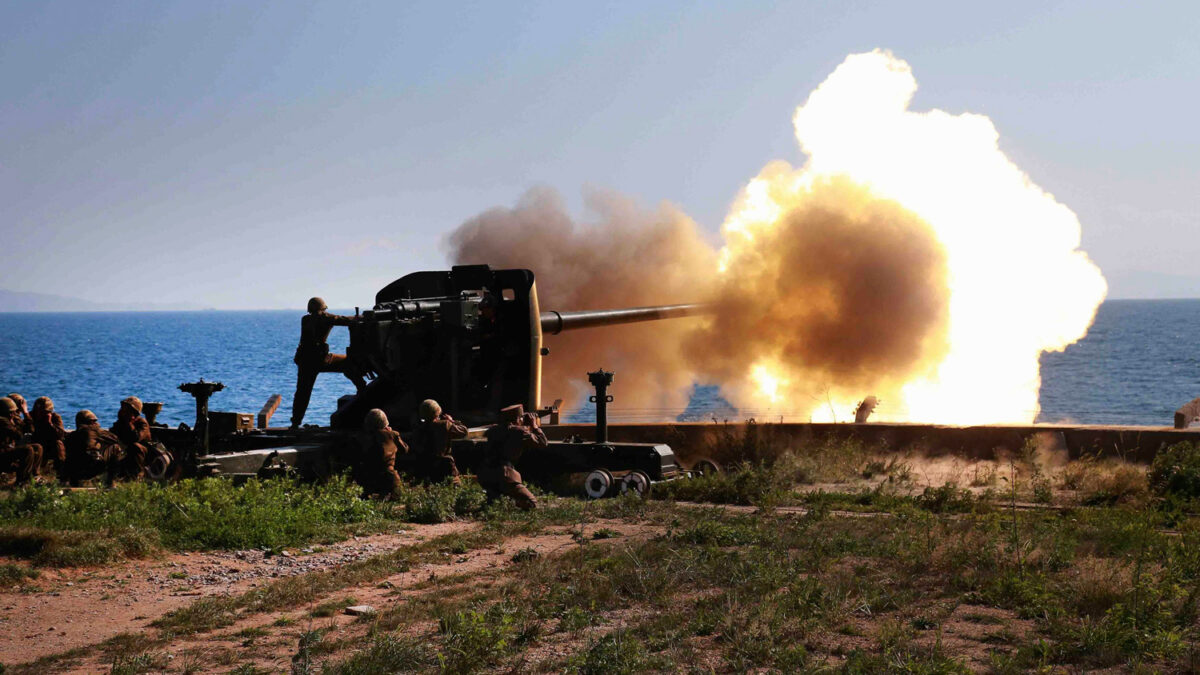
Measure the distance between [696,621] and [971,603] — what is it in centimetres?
236

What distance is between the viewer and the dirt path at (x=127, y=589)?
8414mm

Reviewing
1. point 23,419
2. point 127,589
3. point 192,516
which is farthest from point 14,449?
point 127,589

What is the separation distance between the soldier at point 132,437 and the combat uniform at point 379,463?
3114mm

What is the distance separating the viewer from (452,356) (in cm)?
1644

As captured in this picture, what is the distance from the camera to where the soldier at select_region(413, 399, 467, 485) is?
15.0 metres

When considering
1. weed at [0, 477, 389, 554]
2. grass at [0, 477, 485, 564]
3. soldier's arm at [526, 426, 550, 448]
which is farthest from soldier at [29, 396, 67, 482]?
soldier's arm at [526, 426, 550, 448]

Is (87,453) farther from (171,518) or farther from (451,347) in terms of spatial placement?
(451,347)

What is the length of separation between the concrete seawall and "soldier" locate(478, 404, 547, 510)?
5195mm

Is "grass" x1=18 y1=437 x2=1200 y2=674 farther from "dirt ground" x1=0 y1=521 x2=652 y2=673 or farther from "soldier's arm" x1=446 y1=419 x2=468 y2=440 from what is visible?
"soldier's arm" x1=446 y1=419 x2=468 y2=440

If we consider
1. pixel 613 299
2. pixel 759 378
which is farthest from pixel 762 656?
pixel 613 299

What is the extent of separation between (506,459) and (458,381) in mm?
2477

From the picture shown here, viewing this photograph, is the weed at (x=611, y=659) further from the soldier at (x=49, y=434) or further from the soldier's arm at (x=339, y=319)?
the soldier at (x=49, y=434)

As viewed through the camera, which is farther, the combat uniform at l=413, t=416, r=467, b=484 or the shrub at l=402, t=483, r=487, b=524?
the combat uniform at l=413, t=416, r=467, b=484

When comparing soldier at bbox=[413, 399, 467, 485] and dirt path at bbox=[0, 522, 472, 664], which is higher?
soldier at bbox=[413, 399, 467, 485]
